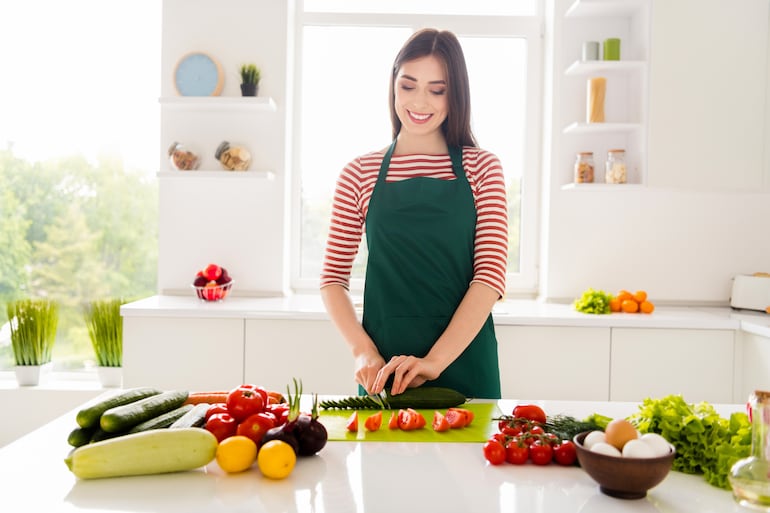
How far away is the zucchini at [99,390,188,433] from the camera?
1.21 metres

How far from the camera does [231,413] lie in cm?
129

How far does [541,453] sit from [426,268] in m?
0.78

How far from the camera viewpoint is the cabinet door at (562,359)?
9.92 feet

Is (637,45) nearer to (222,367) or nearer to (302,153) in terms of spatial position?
(302,153)

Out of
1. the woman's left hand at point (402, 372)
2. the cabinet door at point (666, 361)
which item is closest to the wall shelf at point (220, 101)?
the cabinet door at point (666, 361)

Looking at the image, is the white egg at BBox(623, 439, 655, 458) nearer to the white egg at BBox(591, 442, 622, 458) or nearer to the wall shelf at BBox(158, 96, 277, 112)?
the white egg at BBox(591, 442, 622, 458)

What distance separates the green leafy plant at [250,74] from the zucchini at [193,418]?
2.37 m

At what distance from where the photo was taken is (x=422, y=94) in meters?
1.87

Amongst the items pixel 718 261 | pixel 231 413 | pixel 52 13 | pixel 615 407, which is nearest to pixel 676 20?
pixel 718 261

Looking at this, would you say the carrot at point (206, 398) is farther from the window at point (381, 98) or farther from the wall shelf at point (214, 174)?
the window at point (381, 98)

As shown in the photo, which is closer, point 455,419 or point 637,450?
point 637,450

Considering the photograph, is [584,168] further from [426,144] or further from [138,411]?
[138,411]

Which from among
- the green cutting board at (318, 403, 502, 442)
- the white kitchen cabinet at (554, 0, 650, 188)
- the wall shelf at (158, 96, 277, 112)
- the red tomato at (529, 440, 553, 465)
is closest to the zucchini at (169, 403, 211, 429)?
the green cutting board at (318, 403, 502, 442)

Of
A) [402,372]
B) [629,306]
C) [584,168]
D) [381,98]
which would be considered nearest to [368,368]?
[402,372]
